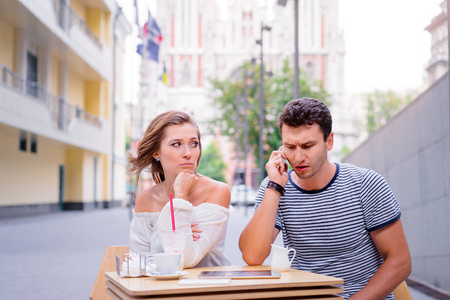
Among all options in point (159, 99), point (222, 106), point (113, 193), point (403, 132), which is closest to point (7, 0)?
point (403, 132)

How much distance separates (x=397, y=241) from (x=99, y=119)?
27.5 metres

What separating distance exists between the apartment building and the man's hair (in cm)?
1479

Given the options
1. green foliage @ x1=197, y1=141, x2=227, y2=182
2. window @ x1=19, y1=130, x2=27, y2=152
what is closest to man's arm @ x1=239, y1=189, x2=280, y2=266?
window @ x1=19, y1=130, x2=27, y2=152

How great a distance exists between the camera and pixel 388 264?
8.92 feet

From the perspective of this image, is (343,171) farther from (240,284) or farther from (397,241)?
(240,284)

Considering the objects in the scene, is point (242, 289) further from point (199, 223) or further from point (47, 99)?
point (47, 99)

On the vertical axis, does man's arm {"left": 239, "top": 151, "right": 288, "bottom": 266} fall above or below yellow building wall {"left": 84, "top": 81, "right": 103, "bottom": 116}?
below

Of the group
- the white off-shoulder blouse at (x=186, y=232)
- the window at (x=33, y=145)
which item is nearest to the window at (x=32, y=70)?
the window at (x=33, y=145)

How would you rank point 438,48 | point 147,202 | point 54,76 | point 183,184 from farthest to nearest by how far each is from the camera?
point 54,76 → point 438,48 → point 147,202 → point 183,184

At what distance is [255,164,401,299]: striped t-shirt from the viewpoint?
2805 millimetres

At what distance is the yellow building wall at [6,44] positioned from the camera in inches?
741

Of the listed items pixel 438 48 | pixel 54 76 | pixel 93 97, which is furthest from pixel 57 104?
pixel 438 48

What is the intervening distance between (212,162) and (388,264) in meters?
66.5

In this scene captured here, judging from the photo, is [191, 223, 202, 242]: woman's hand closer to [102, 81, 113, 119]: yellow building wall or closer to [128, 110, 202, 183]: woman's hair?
[128, 110, 202, 183]: woman's hair
